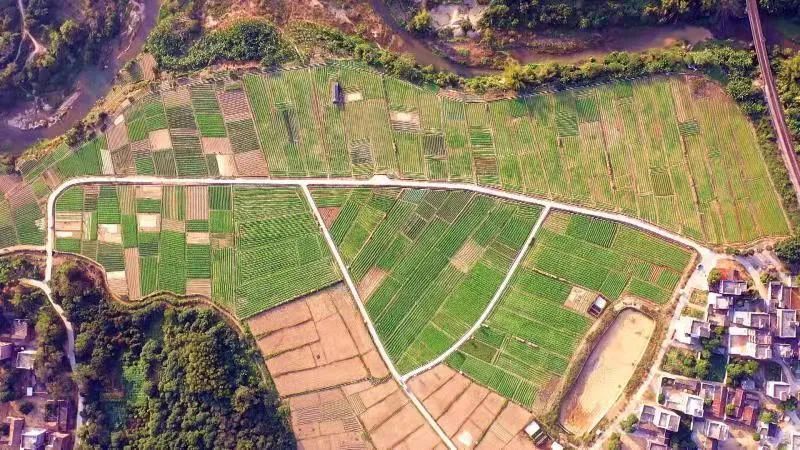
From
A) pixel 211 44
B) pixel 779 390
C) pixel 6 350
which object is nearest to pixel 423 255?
pixel 211 44

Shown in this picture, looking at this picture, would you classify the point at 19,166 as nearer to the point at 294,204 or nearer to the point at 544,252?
the point at 294,204

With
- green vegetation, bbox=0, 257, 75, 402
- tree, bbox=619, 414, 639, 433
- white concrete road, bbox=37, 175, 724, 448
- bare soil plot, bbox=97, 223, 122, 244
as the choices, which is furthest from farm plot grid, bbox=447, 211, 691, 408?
green vegetation, bbox=0, 257, 75, 402

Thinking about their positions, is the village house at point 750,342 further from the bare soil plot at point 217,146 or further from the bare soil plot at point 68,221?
the bare soil plot at point 68,221

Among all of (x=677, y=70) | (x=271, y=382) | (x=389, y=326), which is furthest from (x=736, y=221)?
(x=271, y=382)

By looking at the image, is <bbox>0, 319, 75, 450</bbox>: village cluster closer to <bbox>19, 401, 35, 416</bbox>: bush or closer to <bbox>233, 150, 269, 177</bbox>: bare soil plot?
<bbox>19, 401, 35, 416</bbox>: bush

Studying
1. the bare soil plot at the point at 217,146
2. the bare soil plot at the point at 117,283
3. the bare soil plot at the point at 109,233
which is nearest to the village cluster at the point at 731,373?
the bare soil plot at the point at 217,146
